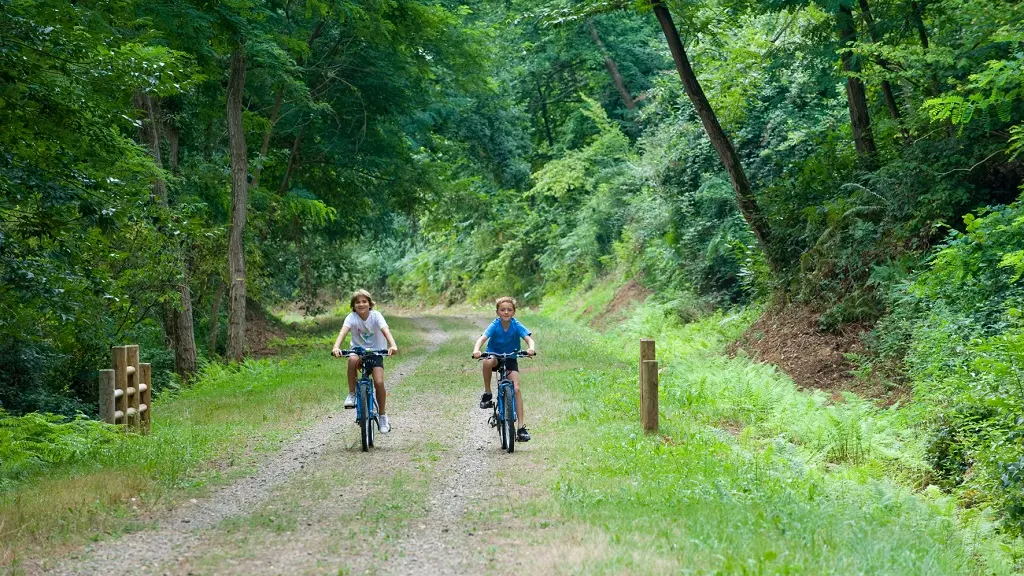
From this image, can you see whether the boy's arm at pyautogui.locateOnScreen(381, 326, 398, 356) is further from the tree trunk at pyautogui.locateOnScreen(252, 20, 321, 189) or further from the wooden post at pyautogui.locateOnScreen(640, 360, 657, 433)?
the tree trunk at pyautogui.locateOnScreen(252, 20, 321, 189)

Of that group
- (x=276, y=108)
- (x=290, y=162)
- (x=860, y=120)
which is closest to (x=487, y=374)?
(x=860, y=120)

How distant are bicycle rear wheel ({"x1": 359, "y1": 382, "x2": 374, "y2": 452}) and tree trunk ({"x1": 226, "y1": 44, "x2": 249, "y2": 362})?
11.5 meters

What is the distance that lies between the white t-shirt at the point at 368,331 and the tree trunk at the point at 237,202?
35.1ft

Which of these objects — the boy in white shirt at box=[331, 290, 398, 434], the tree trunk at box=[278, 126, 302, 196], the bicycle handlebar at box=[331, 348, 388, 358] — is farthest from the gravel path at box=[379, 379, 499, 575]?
the tree trunk at box=[278, 126, 302, 196]

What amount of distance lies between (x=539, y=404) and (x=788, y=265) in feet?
24.5

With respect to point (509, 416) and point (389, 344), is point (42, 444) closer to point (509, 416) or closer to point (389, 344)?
point (389, 344)

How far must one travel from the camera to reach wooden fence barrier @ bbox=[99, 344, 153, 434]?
39.9ft

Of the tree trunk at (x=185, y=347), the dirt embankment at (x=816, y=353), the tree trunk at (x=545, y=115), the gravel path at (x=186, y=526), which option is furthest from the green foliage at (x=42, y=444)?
the tree trunk at (x=545, y=115)

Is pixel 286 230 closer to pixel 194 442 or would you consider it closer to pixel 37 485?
pixel 194 442

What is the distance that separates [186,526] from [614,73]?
3994cm

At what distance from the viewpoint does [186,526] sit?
7.66 m

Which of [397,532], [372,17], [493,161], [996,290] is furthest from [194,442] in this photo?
[493,161]

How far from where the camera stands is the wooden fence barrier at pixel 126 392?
12148mm

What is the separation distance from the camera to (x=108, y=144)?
1216 cm
